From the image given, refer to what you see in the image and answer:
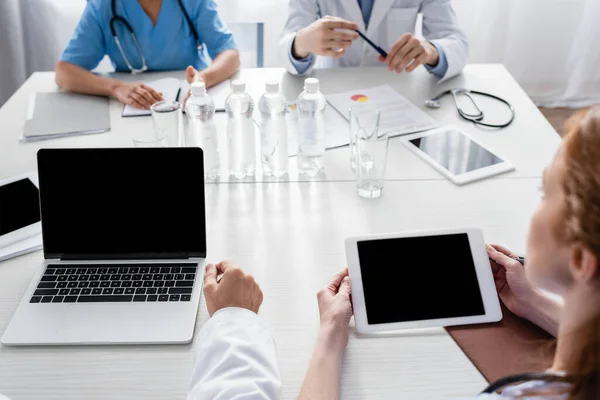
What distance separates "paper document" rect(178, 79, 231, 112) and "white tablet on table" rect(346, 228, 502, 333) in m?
0.73

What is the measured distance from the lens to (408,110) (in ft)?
5.09

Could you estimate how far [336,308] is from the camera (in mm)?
913

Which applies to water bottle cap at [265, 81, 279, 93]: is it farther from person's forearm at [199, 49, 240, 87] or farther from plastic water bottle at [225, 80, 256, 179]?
person's forearm at [199, 49, 240, 87]

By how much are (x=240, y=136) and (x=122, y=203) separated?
38 cm

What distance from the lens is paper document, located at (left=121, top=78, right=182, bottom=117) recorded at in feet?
5.08

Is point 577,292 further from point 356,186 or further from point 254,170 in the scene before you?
point 254,170

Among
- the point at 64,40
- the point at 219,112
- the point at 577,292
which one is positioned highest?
the point at 577,292

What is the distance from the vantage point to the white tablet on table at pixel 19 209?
1112 millimetres

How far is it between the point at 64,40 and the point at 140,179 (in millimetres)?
2065

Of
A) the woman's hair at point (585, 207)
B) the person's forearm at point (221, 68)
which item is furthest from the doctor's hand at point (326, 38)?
the woman's hair at point (585, 207)

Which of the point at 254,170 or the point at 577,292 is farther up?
the point at 577,292

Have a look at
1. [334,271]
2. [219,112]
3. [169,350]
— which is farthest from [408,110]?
[169,350]

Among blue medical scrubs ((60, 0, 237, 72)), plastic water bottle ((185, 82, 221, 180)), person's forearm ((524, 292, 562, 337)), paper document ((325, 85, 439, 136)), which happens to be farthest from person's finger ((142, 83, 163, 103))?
person's forearm ((524, 292, 562, 337))

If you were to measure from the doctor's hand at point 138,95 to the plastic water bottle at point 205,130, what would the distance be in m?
0.23
